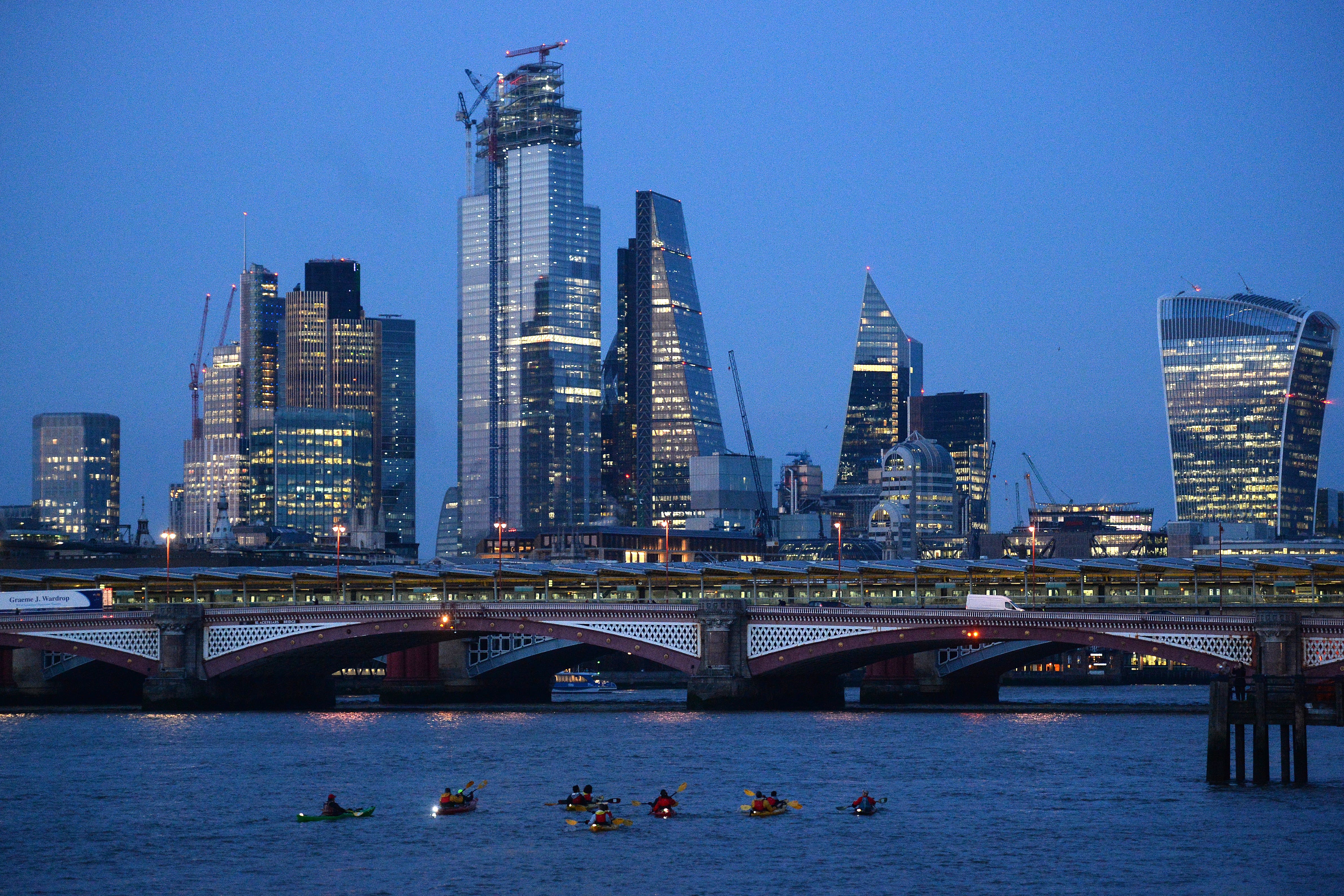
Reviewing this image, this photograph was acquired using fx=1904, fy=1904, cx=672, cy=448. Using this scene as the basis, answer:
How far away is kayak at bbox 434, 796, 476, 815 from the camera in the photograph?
73188 mm

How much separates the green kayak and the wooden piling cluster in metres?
31.9

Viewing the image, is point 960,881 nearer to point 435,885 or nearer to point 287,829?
point 435,885

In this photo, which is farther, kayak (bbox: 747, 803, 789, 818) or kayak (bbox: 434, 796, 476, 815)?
kayak (bbox: 434, 796, 476, 815)

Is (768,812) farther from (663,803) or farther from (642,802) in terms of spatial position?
(642,802)

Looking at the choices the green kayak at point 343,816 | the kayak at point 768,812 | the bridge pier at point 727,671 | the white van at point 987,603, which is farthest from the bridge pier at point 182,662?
the kayak at point 768,812

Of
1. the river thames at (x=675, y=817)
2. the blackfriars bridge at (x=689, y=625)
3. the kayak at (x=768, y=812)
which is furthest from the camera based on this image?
the blackfriars bridge at (x=689, y=625)

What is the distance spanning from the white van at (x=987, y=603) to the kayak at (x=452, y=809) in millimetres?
47401

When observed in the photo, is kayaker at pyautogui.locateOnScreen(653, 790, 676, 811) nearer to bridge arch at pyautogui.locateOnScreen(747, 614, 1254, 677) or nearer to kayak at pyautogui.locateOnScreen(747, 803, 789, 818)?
kayak at pyautogui.locateOnScreen(747, 803, 789, 818)

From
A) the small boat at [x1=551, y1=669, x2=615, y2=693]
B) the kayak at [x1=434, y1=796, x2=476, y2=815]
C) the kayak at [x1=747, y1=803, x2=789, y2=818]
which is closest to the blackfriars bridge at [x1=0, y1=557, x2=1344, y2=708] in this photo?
the small boat at [x1=551, y1=669, x2=615, y2=693]

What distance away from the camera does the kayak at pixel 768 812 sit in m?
71.6

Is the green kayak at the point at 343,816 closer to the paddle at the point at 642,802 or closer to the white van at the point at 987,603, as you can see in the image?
the paddle at the point at 642,802

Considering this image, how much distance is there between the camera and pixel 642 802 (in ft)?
244

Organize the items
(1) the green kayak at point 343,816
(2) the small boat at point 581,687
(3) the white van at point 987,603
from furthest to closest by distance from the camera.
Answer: (2) the small boat at point 581,687 < (3) the white van at point 987,603 < (1) the green kayak at point 343,816

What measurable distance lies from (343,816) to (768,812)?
16.0 m
